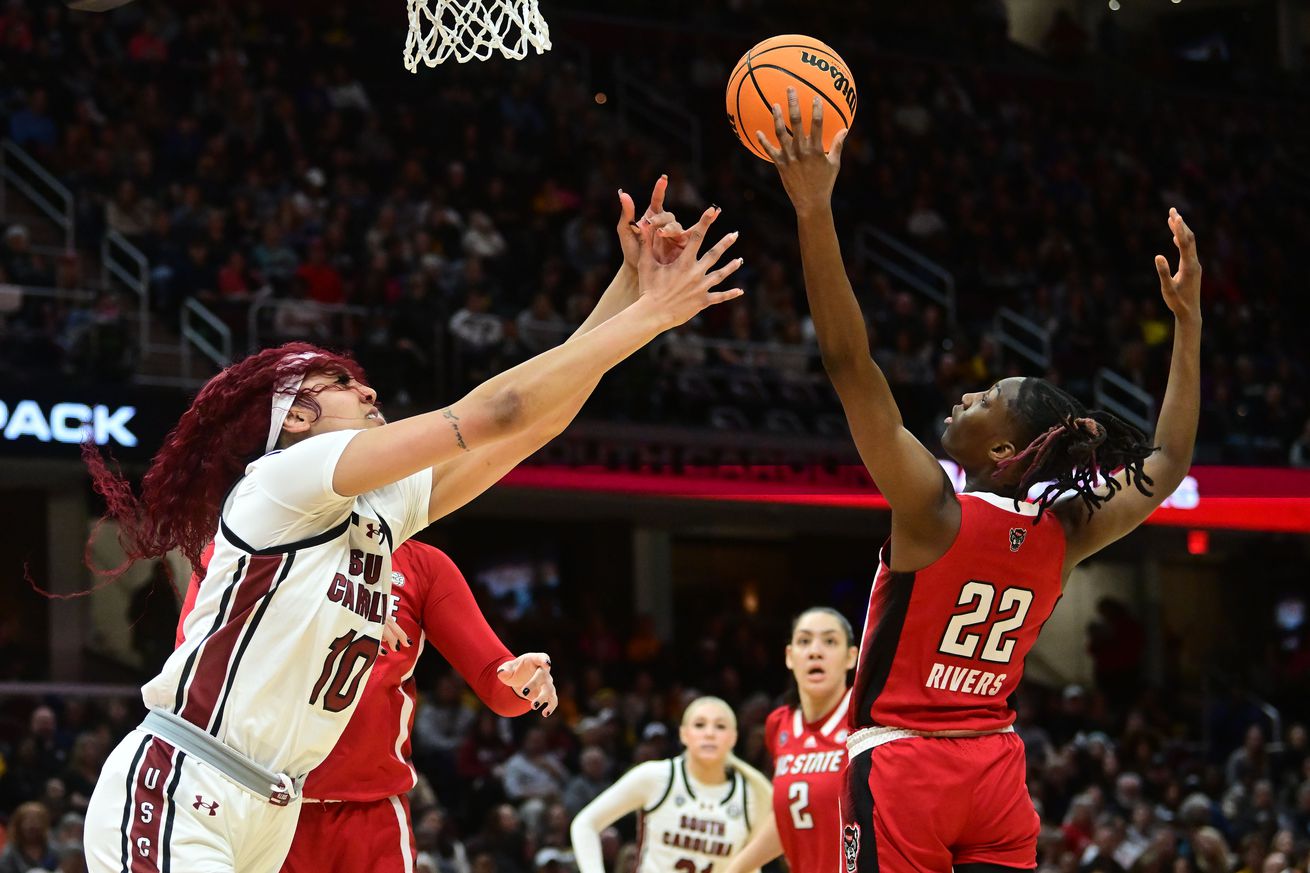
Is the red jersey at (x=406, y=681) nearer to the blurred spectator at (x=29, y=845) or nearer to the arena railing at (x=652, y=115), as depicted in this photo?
the blurred spectator at (x=29, y=845)

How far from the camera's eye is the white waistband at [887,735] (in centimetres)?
457

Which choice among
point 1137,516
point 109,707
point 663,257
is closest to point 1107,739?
point 109,707

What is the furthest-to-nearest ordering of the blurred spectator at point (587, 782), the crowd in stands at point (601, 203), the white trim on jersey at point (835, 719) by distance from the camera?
the crowd in stands at point (601, 203) → the blurred spectator at point (587, 782) → the white trim on jersey at point (835, 719)

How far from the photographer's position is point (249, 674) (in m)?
3.83

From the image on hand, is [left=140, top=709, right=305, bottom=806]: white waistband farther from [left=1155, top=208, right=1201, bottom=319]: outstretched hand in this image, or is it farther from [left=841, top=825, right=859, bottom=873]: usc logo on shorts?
[left=1155, top=208, right=1201, bottom=319]: outstretched hand

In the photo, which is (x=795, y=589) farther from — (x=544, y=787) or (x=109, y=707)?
(x=109, y=707)

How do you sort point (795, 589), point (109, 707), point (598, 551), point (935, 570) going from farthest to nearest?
point (795, 589), point (598, 551), point (109, 707), point (935, 570)

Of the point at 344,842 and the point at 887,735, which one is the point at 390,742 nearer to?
the point at 344,842

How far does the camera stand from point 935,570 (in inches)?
177

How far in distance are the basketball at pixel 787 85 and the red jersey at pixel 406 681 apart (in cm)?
156

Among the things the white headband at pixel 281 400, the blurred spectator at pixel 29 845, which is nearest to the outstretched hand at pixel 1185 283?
the white headband at pixel 281 400

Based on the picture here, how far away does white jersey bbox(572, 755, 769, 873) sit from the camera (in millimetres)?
8312

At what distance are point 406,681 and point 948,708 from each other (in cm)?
160

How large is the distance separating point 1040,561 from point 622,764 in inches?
362
